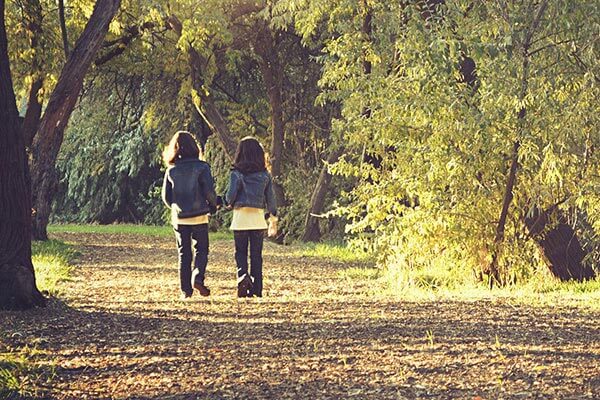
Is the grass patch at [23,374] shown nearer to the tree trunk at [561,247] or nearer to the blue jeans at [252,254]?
the blue jeans at [252,254]

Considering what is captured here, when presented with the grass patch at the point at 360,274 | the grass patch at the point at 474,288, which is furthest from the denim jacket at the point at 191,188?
the grass patch at the point at 360,274

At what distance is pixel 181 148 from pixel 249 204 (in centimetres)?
93

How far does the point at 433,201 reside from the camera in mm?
13750

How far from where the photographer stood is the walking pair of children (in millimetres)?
12555

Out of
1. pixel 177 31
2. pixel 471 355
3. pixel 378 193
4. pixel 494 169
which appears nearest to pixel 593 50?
pixel 494 169

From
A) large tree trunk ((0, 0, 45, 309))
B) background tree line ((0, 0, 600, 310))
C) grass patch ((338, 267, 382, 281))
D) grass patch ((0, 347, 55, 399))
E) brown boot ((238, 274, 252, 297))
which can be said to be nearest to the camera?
grass patch ((0, 347, 55, 399))

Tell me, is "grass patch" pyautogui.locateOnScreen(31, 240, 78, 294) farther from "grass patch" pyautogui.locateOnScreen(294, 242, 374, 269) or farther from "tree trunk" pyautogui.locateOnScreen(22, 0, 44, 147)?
"grass patch" pyautogui.locateOnScreen(294, 242, 374, 269)

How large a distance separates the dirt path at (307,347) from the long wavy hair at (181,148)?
1497 mm

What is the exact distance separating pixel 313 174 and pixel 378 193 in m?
13.7

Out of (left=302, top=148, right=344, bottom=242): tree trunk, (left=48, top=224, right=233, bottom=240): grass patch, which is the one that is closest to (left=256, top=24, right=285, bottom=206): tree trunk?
(left=302, top=148, right=344, bottom=242): tree trunk

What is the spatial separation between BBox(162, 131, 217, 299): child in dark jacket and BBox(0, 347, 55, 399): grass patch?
164 inches

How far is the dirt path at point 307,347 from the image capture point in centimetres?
705

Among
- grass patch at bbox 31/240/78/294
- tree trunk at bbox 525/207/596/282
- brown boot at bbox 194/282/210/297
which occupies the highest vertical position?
tree trunk at bbox 525/207/596/282

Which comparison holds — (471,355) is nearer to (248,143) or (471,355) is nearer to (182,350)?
(182,350)
